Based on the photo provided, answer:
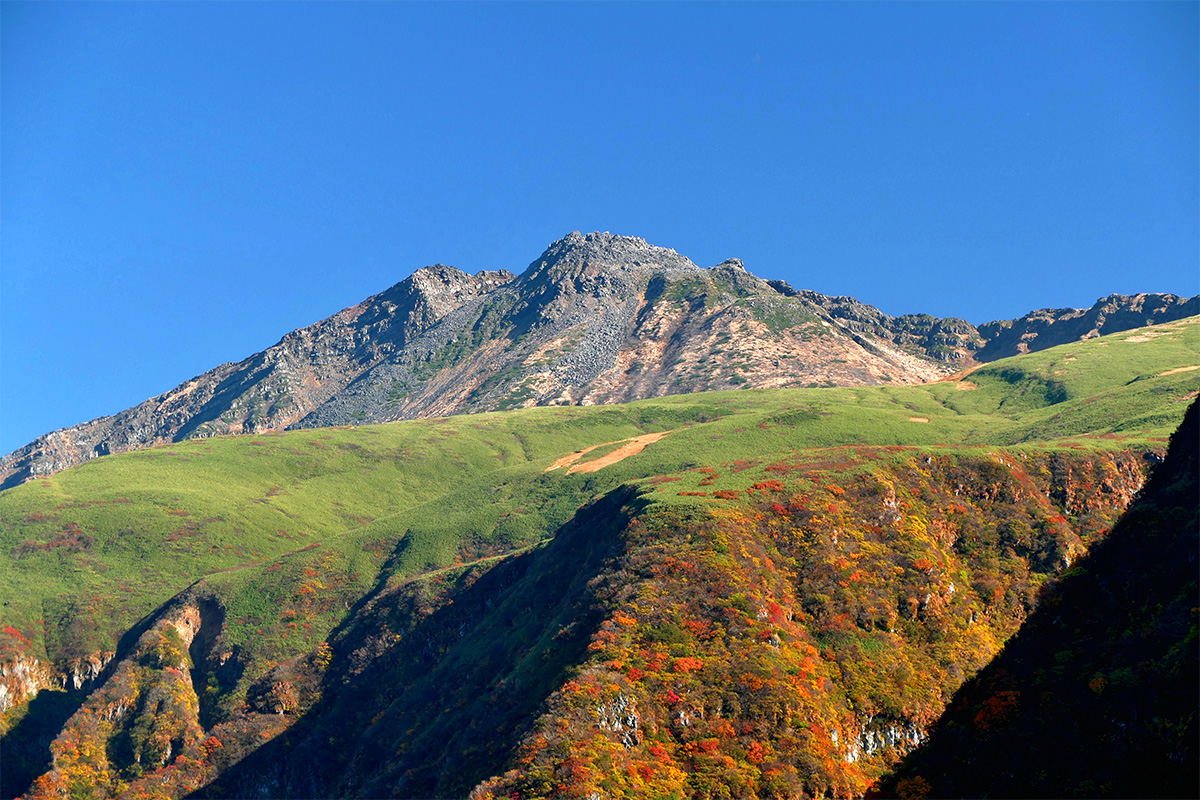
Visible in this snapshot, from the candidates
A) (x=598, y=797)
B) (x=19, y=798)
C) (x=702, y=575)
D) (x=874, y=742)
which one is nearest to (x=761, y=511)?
(x=702, y=575)

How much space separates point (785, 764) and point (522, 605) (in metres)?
46.2

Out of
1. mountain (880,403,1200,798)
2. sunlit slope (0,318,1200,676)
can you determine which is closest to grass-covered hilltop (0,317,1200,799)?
sunlit slope (0,318,1200,676)

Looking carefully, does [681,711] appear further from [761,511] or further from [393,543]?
[393,543]

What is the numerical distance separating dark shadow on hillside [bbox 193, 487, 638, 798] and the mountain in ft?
108

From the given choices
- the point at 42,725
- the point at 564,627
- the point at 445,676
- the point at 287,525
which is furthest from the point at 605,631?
A: the point at 287,525

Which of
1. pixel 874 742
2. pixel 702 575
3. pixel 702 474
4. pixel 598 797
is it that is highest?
pixel 702 474

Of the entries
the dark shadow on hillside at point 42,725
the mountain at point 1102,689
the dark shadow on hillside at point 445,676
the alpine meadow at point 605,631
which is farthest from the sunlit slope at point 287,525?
the mountain at point 1102,689

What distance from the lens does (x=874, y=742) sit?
72062 mm

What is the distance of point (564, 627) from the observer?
274ft

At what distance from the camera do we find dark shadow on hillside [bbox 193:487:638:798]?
7656 cm

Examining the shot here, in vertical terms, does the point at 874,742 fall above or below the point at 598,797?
below

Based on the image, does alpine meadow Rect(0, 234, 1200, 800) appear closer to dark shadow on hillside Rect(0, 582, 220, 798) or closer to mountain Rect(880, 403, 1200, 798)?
mountain Rect(880, 403, 1200, 798)

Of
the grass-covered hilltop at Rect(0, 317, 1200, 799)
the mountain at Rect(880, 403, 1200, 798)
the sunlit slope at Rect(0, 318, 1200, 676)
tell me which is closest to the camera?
the mountain at Rect(880, 403, 1200, 798)

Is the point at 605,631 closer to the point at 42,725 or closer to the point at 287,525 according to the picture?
the point at 42,725
